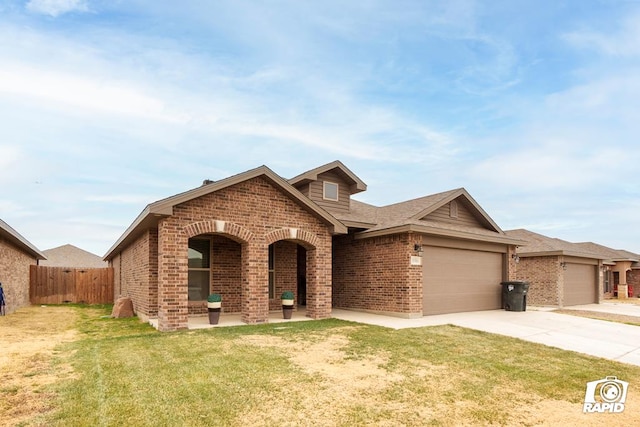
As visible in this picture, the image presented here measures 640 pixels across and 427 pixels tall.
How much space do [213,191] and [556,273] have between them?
16.4m

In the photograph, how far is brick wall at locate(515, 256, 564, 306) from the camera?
18.8m

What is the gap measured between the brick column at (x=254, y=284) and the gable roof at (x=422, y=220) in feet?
12.7

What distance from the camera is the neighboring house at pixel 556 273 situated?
18.9m

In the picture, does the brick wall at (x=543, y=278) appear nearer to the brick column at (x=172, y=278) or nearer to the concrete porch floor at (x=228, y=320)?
the concrete porch floor at (x=228, y=320)

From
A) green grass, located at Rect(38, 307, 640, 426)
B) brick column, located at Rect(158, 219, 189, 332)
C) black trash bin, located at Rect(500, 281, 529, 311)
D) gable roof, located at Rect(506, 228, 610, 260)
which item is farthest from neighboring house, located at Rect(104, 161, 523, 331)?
gable roof, located at Rect(506, 228, 610, 260)

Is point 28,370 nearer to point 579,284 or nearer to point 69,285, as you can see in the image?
point 69,285

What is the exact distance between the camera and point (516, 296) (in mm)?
15305

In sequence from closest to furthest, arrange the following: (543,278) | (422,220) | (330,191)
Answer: (422,220) → (330,191) → (543,278)

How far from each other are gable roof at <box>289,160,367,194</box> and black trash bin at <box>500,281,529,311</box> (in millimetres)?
6742

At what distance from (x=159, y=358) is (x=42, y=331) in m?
5.80

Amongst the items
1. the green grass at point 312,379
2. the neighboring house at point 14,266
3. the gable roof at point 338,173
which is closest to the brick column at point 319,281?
the green grass at point 312,379

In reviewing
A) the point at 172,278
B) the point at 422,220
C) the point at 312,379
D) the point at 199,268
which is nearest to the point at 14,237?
the point at 199,268

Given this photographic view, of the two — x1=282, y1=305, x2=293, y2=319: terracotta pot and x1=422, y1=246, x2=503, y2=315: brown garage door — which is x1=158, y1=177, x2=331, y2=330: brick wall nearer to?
x1=282, y1=305, x2=293, y2=319: terracotta pot

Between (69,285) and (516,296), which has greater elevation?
(516,296)
